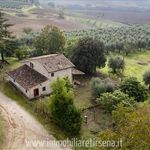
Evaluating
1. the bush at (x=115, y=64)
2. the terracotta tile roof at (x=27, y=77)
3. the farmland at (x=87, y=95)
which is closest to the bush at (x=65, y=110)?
the farmland at (x=87, y=95)

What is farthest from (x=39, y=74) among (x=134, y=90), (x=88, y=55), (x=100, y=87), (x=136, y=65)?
(x=136, y=65)

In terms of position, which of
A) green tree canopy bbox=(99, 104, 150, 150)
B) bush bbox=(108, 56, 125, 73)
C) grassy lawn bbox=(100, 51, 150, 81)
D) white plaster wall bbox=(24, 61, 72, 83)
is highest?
green tree canopy bbox=(99, 104, 150, 150)

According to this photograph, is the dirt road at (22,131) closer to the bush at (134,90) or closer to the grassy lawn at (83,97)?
the grassy lawn at (83,97)

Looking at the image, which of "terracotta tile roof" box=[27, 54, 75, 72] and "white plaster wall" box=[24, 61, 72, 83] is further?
"terracotta tile roof" box=[27, 54, 75, 72]

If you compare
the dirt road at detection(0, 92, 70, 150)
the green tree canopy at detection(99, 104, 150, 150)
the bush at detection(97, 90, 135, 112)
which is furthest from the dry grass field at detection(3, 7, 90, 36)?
the green tree canopy at detection(99, 104, 150, 150)

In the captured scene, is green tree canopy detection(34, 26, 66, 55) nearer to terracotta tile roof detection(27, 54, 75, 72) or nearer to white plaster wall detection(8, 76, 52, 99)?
terracotta tile roof detection(27, 54, 75, 72)

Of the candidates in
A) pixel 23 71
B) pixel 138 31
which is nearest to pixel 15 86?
pixel 23 71

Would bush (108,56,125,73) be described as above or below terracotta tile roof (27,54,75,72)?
below
